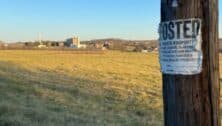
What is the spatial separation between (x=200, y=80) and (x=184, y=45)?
0.18 metres

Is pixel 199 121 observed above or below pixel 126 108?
above

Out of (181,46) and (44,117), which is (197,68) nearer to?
(181,46)

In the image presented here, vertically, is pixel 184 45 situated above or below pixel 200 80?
above

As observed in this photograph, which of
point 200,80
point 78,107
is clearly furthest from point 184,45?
A: point 78,107

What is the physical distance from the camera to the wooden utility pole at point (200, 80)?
7.86ft

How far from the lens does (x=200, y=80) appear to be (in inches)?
95.4

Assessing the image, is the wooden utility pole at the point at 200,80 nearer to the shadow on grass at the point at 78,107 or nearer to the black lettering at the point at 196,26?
the black lettering at the point at 196,26

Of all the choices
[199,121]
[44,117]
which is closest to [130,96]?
[44,117]

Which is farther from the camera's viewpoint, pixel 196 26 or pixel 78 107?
pixel 78 107

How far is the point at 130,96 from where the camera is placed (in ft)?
53.9

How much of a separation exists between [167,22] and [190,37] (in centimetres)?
15

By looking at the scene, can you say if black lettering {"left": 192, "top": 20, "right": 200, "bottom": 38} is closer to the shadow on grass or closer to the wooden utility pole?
the wooden utility pole

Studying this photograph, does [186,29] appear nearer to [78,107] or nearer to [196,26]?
[196,26]

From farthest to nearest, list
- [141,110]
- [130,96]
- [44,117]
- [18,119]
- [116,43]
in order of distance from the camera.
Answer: [116,43], [130,96], [141,110], [44,117], [18,119]
